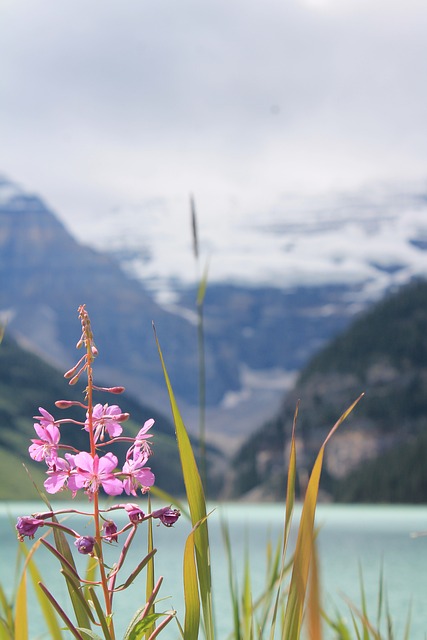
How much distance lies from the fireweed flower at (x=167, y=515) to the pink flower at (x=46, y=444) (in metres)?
0.35

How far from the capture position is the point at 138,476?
2646 mm

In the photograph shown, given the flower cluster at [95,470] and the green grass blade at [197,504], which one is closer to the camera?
the flower cluster at [95,470]

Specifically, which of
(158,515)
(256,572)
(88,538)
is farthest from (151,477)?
(256,572)

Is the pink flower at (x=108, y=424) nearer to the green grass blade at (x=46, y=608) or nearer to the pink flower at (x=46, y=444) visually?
the pink flower at (x=46, y=444)

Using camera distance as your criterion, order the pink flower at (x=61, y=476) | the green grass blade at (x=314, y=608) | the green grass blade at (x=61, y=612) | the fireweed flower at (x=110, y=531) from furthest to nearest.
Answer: the fireweed flower at (x=110, y=531) < the pink flower at (x=61, y=476) < the green grass blade at (x=61, y=612) < the green grass blade at (x=314, y=608)

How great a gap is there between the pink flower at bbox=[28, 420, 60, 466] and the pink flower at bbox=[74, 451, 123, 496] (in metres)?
0.10

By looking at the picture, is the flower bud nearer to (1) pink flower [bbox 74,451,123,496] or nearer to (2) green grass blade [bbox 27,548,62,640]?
(1) pink flower [bbox 74,451,123,496]

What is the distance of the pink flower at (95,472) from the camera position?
2508 mm

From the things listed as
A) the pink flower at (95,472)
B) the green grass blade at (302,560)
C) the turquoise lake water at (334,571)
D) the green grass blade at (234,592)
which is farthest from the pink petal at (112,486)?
the turquoise lake water at (334,571)

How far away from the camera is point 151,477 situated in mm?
2666

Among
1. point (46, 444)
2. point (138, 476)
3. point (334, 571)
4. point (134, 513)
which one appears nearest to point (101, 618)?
point (134, 513)

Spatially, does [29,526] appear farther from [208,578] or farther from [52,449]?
[208,578]

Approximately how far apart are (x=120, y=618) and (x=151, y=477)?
2627 centimetres

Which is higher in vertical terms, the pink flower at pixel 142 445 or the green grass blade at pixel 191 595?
the pink flower at pixel 142 445
